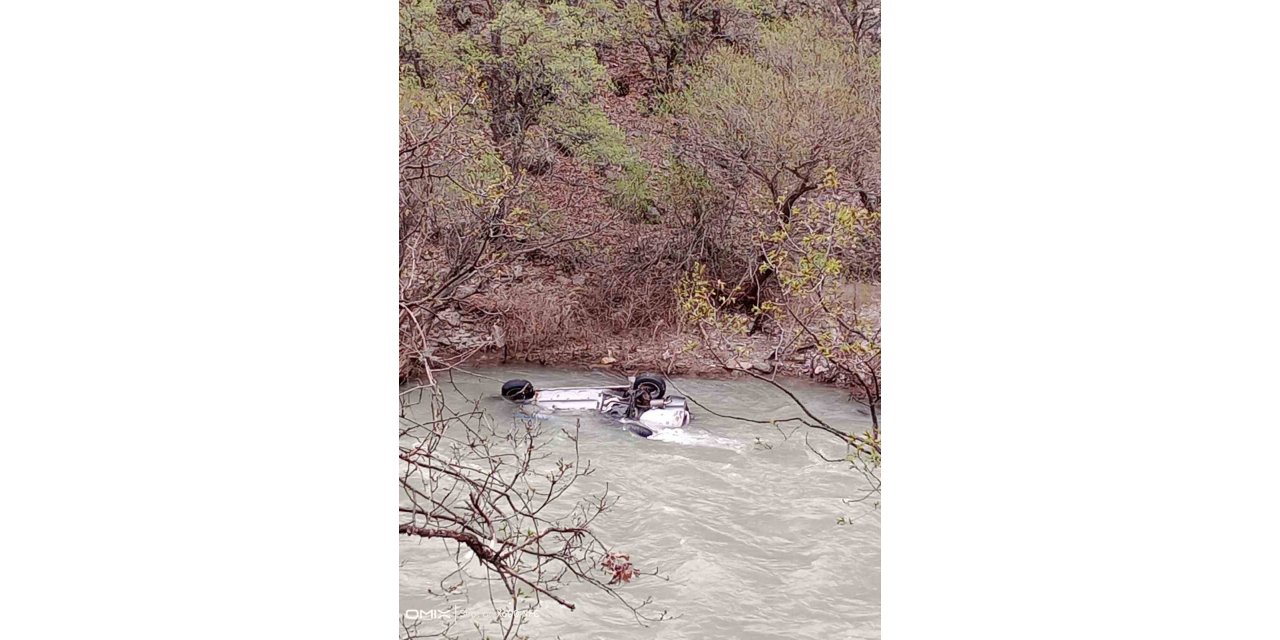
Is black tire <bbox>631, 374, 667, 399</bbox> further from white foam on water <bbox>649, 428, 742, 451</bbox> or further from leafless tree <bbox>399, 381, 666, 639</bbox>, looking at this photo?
leafless tree <bbox>399, 381, 666, 639</bbox>

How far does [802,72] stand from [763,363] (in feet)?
5.69

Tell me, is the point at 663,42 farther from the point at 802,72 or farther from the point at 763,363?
the point at 763,363

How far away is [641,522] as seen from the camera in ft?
19.5

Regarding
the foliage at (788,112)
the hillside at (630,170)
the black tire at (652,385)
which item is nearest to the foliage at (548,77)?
the hillside at (630,170)

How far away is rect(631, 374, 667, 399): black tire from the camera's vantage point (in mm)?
6395

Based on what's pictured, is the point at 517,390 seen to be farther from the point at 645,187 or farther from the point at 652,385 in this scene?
the point at 645,187

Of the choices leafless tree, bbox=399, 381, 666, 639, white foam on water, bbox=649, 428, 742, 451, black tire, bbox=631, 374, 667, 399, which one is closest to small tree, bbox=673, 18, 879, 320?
black tire, bbox=631, 374, 667, 399

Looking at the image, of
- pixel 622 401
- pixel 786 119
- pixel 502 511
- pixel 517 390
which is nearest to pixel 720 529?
pixel 622 401

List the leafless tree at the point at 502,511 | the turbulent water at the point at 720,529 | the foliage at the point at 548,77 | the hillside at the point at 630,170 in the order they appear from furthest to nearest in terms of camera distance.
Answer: the foliage at the point at 548,77 → the hillside at the point at 630,170 → the turbulent water at the point at 720,529 → the leafless tree at the point at 502,511

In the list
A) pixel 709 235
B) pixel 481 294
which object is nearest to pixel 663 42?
pixel 709 235

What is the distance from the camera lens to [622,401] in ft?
20.9

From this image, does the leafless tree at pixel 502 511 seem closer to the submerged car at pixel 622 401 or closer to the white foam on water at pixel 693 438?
the submerged car at pixel 622 401

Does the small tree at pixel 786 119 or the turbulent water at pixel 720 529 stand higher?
the small tree at pixel 786 119

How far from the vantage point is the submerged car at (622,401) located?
6297 millimetres
